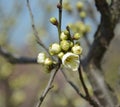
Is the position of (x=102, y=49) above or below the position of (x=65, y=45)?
below

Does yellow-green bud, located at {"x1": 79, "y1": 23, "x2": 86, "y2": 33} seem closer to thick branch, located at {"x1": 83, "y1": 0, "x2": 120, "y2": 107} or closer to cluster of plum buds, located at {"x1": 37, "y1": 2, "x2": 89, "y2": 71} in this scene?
thick branch, located at {"x1": 83, "y1": 0, "x2": 120, "y2": 107}

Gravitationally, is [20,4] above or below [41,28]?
above

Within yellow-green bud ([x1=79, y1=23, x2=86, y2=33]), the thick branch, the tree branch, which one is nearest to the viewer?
the thick branch

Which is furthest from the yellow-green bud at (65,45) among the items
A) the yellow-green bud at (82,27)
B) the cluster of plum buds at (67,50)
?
the yellow-green bud at (82,27)

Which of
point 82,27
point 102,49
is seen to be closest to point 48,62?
point 102,49

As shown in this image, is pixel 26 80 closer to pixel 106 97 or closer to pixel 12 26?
pixel 12 26

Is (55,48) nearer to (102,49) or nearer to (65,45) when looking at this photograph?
(65,45)

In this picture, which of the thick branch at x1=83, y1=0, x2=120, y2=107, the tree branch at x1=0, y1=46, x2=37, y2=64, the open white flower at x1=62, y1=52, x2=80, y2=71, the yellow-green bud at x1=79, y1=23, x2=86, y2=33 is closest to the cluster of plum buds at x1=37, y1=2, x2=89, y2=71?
the open white flower at x1=62, y1=52, x2=80, y2=71

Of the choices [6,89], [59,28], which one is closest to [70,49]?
[59,28]
